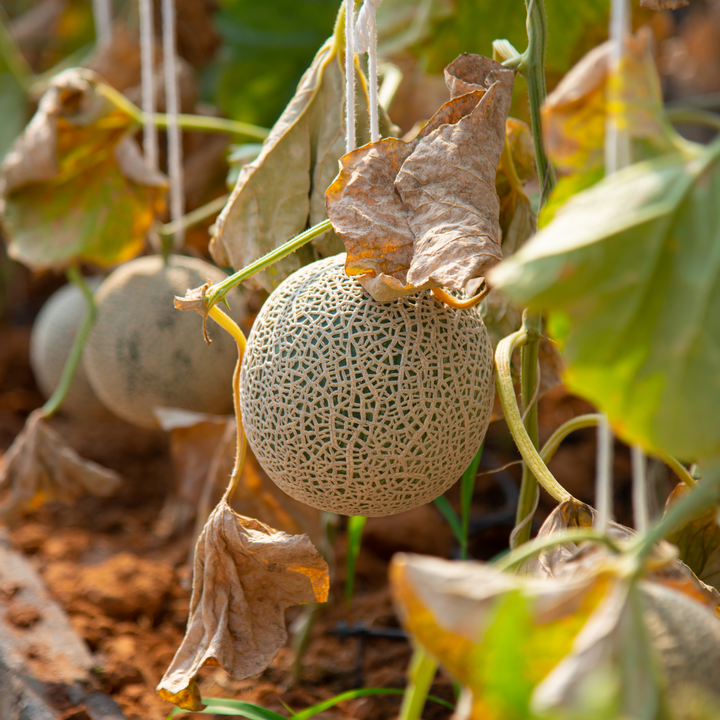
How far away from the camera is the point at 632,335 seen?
581mm

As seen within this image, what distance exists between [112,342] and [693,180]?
1.14 m

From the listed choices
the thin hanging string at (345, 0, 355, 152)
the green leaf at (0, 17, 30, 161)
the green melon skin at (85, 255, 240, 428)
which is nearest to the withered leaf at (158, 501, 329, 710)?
the thin hanging string at (345, 0, 355, 152)

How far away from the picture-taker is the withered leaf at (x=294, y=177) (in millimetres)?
1051

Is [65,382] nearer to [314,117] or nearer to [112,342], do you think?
[112,342]

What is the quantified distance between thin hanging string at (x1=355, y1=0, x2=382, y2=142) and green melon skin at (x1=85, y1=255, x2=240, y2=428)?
59 centimetres

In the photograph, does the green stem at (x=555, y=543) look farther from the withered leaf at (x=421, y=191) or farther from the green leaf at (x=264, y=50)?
the green leaf at (x=264, y=50)

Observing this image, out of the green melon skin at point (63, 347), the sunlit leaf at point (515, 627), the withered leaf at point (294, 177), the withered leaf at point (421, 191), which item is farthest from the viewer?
the green melon skin at point (63, 347)

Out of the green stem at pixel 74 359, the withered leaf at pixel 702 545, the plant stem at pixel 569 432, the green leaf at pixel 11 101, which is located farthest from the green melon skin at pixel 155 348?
the green leaf at pixel 11 101

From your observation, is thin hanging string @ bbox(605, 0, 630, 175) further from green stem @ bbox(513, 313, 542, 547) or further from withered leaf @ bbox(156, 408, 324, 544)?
withered leaf @ bbox(156, 408, 324, 544)

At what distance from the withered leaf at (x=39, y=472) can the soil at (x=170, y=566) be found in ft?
0.65

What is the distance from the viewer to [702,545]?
1.00 m

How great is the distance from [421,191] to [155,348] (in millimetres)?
767

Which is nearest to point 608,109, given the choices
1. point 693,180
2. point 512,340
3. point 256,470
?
point 693,180

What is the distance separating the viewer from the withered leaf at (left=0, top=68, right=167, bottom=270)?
145 centimetres
